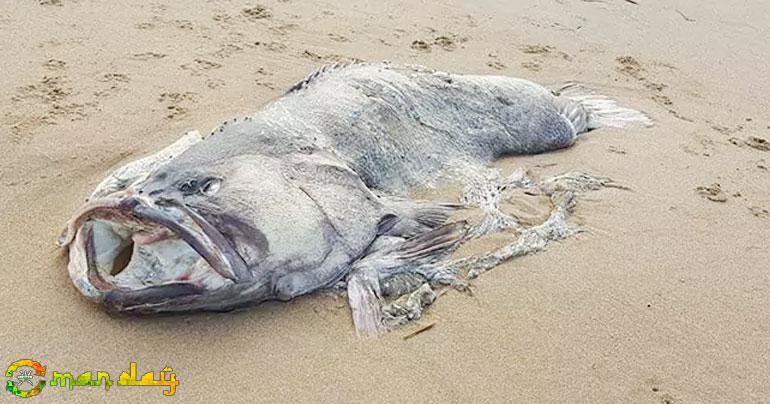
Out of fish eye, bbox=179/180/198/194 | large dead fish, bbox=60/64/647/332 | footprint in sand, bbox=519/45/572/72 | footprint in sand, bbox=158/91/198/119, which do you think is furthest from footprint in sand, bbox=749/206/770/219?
footprint in sand, bbox=158/91/198/119

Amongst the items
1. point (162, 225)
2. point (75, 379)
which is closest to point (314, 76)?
point (162, 225)

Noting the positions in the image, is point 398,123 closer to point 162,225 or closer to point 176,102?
point 176,102

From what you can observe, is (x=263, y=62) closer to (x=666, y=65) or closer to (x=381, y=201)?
(x=381, y=201)

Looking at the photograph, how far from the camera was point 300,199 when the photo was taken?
3.19 meters

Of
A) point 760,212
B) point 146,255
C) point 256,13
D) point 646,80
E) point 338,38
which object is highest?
point 146,255

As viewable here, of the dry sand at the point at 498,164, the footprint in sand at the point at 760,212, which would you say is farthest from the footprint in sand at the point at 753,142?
the footprint in sand at the point at 760,212

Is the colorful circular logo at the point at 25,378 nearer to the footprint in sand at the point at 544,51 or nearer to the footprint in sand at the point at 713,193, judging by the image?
the footprint in sand at the point at 713,193

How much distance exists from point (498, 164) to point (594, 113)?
1.20m

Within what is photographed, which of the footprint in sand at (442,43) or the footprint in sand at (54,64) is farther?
the footprint in sand at (442,43)

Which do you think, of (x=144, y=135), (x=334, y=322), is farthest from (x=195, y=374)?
(x=144, y=135)

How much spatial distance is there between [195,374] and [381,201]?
1334 millimetres

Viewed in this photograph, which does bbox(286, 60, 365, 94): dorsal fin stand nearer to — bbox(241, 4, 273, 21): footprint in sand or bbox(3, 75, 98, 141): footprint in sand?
bbox(3, 75, 98, 141): footprint in sand

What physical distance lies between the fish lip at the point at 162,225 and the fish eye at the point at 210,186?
7.8 inches

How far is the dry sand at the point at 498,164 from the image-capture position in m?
2.78
